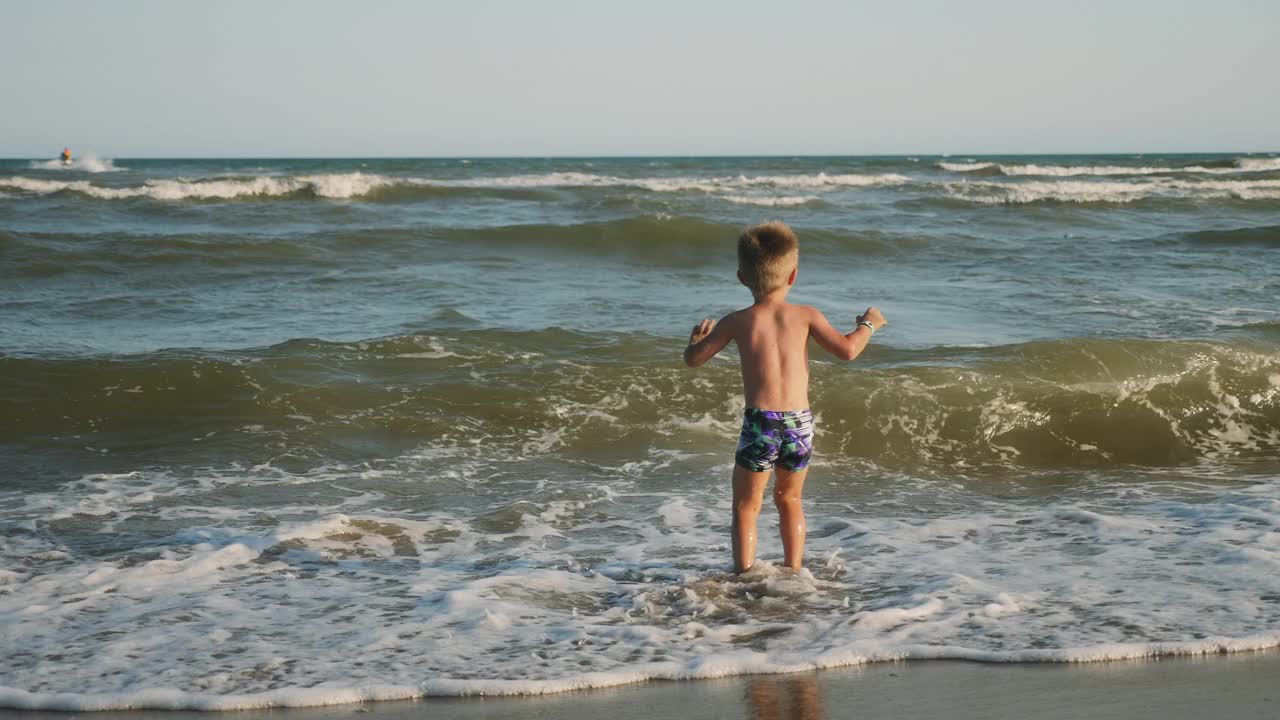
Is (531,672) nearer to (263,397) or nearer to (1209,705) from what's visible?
(1209,705)

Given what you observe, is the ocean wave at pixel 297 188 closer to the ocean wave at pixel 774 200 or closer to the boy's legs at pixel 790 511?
the ocean wave at pixel 774 200

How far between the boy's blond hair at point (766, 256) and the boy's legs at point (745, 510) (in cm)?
69

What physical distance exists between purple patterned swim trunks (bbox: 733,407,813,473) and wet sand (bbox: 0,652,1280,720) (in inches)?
34.0

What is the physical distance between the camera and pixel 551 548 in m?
5.32

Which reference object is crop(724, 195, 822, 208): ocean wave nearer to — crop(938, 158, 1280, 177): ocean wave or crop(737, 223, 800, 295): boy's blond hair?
crop(938, 158, 1280, 177): ocean wave

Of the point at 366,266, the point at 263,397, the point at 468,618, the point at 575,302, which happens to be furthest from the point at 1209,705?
the point at 366,266

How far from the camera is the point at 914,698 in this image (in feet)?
11.7

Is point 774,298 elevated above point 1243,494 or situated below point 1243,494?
above

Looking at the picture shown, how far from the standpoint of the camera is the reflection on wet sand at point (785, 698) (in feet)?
11.3

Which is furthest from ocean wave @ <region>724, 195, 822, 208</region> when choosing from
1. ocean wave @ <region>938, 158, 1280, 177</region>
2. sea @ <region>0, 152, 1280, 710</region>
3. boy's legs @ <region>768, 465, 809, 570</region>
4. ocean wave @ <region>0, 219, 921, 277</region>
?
boy's legs @ <region>768, 465, 809, 570</region>

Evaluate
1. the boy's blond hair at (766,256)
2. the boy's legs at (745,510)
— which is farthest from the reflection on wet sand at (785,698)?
the boy's blond hair at (766,256)

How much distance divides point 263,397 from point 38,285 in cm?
642

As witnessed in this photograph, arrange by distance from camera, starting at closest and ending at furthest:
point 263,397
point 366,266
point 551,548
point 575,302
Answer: point 551,548, point 263,397, point 575,302, point 366,266

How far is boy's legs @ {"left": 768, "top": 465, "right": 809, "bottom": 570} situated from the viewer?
14.6 feet
